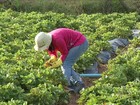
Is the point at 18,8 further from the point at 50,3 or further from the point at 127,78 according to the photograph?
the point at 127,78

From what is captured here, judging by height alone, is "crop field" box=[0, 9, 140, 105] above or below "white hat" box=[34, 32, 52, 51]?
below

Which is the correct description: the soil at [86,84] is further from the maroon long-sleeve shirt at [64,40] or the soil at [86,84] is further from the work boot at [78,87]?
the maroon long-sleeve shirt at [64,40]

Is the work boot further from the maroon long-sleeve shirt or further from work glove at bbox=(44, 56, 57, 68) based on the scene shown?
the maroon long-sleeve shirt

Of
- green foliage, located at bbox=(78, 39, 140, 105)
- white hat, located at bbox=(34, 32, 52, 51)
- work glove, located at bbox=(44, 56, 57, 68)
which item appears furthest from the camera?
work glove, located at bbox=(44, 56, 57, 68)

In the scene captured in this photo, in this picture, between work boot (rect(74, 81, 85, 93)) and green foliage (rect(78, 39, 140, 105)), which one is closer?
green foliage (rect(78, 39, 140, 105))

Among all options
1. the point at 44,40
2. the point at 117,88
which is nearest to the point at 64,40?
the point at 44,40

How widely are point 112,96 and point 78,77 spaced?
1.87m

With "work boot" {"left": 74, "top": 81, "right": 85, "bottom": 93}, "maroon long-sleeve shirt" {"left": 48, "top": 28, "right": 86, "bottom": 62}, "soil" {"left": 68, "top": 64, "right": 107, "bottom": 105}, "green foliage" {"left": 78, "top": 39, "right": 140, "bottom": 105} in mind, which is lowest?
"soil" {"left": 68, "top": 64, "right": 107, "bottom": 105}

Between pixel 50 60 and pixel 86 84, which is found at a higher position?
pixel 50 60

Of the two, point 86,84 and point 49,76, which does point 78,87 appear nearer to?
point 86,84

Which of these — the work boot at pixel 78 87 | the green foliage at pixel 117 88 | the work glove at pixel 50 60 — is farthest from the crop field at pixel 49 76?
the work boot at pixel 78 87

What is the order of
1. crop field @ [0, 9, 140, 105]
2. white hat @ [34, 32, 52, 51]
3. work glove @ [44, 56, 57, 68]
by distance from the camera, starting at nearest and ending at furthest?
crop field @ [0, 9, 140, 105]
white hat @ [34, 32, 52, 51]
work glove @ [44, 56, 57, 68]

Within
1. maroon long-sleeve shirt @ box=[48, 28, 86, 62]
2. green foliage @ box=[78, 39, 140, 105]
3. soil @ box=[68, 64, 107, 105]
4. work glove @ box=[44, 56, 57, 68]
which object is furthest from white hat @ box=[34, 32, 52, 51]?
soil @ box=[68, 64, 107, 105]

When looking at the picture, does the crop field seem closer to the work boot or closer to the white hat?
the work boot
